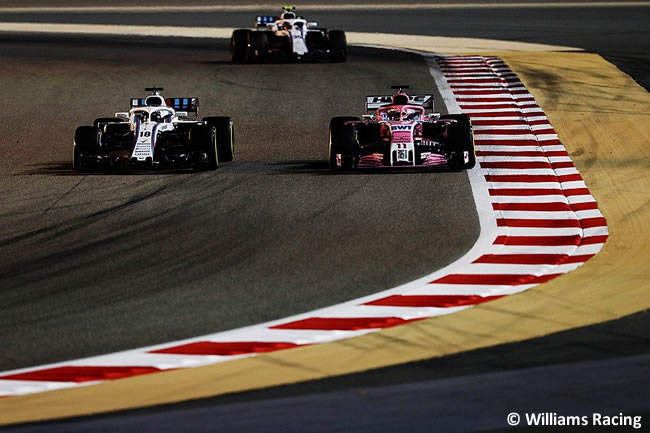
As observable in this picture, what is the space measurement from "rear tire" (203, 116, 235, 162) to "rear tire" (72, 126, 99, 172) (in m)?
1.90

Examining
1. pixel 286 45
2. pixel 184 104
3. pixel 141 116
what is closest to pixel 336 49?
pixel 286 45

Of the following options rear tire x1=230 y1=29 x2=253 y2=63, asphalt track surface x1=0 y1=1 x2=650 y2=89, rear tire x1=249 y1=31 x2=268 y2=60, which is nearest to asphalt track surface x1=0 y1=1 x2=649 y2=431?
rear tire x1=249 y1=31 x2=268 y2=60

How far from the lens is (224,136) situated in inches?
867

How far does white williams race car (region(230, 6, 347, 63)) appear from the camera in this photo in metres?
35.4

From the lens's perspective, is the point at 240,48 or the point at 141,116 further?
the point at 240,48

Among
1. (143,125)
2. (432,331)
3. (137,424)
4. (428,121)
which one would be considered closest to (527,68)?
(428,121)

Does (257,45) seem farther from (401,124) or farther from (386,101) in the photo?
(401,124)

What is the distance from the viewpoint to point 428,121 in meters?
21.5

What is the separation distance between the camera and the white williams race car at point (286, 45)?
35406 mm

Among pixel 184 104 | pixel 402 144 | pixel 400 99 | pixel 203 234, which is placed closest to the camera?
pixel 203 234

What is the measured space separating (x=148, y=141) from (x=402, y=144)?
12.9ft

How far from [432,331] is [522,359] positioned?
1186mm

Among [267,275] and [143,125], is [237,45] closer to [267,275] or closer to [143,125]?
[143,125]

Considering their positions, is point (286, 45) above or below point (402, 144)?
above
